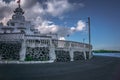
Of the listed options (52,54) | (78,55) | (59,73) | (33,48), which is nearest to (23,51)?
(33,48)

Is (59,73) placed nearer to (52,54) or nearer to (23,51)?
(52,54)

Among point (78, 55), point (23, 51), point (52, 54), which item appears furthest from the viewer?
point (78, 55)

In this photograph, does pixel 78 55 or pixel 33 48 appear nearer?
pixel 33 48

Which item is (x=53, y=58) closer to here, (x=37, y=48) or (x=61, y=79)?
(x=37, y=48)

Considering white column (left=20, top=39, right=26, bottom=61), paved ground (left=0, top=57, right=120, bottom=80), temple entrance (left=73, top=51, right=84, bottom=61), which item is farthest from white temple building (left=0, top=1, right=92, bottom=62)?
paved ground (left=0, top=57, right=120, bottom=80)

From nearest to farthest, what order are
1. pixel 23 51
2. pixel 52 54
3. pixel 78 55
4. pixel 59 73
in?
1. pixel 59 73
2. pixel 23 51
3. pixel 52 54
4. pixel 78 55

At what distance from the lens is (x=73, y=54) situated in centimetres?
3809

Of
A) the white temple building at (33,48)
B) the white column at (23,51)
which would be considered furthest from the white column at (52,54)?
the white column at (23,51)

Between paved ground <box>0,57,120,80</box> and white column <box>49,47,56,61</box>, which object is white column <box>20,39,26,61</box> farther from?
paved ground <box>0,57,120,80</box>

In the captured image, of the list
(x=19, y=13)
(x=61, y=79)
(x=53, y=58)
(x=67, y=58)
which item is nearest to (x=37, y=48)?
(x=53, y=58)

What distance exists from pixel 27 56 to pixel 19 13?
39558 millimetres

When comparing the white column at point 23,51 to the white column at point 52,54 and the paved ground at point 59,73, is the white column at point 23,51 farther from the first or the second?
the paved ground at point 59,73

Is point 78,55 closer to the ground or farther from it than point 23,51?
closer to the ground

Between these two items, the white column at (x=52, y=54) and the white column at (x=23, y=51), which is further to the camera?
the white column at (x=52, y=54)
